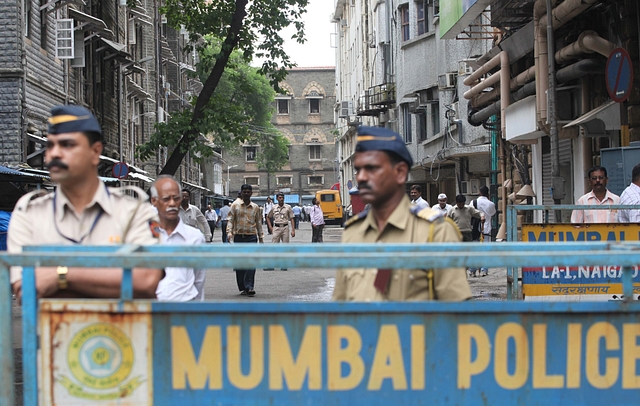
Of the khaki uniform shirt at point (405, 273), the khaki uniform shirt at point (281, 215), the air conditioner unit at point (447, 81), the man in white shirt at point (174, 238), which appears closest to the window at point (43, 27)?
the khaki uniform shirt at point (281, 215)

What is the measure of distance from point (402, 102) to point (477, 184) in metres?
7.29

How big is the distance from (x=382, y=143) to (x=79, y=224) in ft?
3.89

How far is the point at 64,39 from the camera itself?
24.4 m

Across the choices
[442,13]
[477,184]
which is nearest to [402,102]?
[477,184]

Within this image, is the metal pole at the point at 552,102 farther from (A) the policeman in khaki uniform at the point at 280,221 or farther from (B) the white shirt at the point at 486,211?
(A) the policeman in khaki uniform at the point at 280,221

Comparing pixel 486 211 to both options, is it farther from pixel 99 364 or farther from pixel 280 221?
pixel 99 364

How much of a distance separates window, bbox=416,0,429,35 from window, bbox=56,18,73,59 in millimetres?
15073

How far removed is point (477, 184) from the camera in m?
32.8

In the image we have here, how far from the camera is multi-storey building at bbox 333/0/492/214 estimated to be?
30.6 m

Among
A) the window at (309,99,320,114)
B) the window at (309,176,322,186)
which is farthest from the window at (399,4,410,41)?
the window at (309,176,322,186)

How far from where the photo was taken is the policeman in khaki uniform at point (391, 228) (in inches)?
131

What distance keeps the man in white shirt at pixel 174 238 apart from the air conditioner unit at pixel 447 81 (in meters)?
24.7

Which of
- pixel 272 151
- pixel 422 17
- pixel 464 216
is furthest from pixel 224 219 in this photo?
pixel 272 151

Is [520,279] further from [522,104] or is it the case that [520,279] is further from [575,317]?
[522,104]
